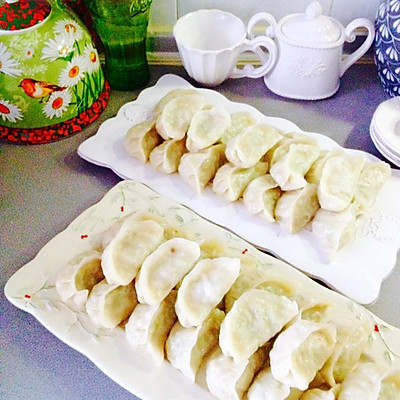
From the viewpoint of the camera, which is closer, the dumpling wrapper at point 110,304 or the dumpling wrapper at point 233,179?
the dumpling wrapper at point 110,304

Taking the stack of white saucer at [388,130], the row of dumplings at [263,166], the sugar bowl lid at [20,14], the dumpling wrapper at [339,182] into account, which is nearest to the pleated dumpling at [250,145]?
the row of dumplings at [263,166]

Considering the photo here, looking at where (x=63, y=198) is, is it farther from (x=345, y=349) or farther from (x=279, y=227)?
(x=345, y=349)

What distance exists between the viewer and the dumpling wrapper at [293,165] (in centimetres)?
100

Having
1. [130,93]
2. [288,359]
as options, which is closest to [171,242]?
[288,359]

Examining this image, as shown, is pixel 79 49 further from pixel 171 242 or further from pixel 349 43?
pixel 349 43

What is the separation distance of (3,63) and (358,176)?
69 centimetres

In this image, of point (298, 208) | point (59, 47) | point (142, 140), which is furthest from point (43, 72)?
point (298, 208)

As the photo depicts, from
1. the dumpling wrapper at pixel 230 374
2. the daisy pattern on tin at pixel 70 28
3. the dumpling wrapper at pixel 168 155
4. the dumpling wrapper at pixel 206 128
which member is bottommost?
the dumpling wrapper at pixel 230 374

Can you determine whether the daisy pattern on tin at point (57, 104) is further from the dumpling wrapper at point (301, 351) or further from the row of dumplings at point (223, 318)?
the dumpling wrapper at point (301, 351)

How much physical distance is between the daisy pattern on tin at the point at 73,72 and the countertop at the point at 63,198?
12cm

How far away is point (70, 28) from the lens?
1.15m

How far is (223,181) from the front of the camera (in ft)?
3.42

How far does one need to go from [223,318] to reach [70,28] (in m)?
0.66

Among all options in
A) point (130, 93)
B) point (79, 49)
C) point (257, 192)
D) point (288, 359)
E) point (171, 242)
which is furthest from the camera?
point (130, 93)
